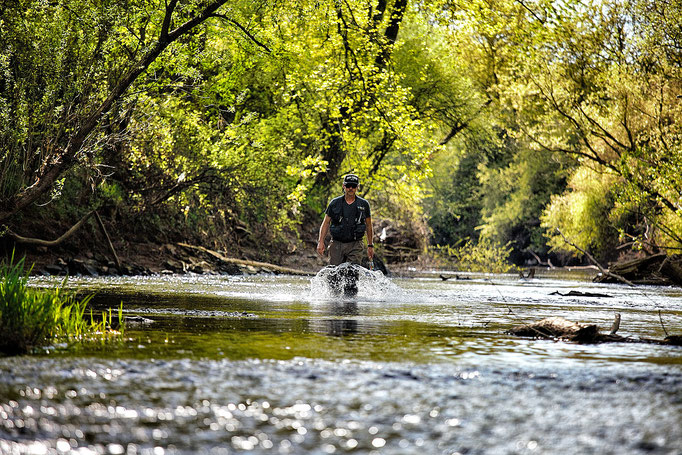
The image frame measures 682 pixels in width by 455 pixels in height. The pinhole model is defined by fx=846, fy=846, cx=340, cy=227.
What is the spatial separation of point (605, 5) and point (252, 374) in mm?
26666

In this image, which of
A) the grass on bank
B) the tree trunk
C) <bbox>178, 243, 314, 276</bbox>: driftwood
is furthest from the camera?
<bbox>178, 243, 314, 276</bbox>: driftwood

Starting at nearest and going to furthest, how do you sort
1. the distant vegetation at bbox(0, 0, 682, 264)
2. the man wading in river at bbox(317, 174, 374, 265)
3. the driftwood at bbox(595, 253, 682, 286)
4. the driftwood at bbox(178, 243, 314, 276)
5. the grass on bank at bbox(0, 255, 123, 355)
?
1. the grass on bank at bbox(0, 255, 123, 355)
2. the man wading in river at bbox(317, 174, 374, 265)
3. the distant vegetation at bbox(0, 0, 682, 264)
4. the driftwood at bbox(595, 253, 682, 286)
5. the driftwood at bbox(178, 243, 314, 276)

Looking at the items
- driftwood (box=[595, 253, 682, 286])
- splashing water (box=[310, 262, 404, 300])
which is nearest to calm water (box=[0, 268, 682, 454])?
splashing water (box=[310, 262, 404, 300])

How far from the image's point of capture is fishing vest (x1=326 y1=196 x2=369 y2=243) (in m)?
16.0

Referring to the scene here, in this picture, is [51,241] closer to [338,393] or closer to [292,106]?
[292,106]

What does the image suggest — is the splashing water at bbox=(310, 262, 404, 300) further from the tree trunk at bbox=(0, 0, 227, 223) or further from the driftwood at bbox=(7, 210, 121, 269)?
the driftwood at bbox=(7, 210, 121, 269)

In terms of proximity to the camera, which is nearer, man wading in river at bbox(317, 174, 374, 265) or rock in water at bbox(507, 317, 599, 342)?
rock in water at bbox(507, 317, 599, 342)

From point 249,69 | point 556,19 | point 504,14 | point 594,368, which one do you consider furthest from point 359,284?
point 249,69

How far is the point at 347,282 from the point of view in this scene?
55.4ft

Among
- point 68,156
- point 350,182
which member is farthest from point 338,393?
point 68,156

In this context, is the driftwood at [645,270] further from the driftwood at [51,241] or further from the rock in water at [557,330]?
the rock in water at [557,330]

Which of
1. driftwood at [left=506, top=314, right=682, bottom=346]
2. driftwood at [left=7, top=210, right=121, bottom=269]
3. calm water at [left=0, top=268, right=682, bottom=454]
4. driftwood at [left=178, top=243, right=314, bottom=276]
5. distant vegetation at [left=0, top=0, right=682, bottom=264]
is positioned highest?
distant vegetation at [left=0, top=0, right=682, bottom=264]

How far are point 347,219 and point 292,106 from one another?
1500 cm

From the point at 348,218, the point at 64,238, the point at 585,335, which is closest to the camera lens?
the point at 585,335
